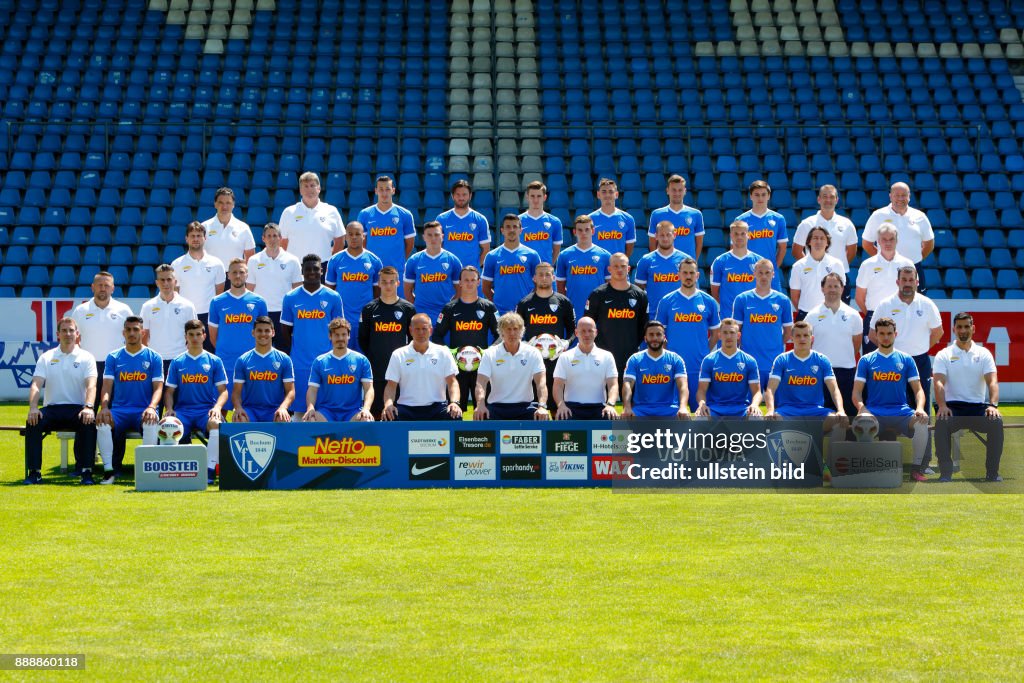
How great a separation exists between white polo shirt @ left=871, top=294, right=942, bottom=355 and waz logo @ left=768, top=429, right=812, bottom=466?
2790 millimetres

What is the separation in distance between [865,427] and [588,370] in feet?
8.72

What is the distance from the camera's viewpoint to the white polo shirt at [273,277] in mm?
13602

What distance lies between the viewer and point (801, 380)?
1191cm

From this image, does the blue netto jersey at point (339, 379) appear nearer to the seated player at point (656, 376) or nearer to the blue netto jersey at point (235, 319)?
the blue netto jersey at point (235, 319)

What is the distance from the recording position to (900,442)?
452 inches

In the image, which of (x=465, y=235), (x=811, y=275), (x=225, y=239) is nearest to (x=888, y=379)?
(x=811, y=275)

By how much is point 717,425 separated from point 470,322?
3409mm

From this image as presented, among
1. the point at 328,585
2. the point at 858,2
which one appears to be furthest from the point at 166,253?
the point at 858,2

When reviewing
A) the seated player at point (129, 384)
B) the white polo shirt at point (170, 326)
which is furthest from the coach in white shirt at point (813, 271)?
the seated player at point (129, 384)

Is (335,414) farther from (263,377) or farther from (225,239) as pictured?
(225,239)

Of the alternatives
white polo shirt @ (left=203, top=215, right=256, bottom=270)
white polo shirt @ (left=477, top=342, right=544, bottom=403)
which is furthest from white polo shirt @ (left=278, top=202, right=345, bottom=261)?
white polo shirt @ (left=477, top=342, right=544, bottom=403)

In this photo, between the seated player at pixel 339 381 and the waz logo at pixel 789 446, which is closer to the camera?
the waz logo at pixel 789 446

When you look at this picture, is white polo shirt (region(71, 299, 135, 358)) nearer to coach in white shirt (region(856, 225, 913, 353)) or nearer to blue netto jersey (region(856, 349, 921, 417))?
blue netto jersey (region(856, 349, 921, 417))

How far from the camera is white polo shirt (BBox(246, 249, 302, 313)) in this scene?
44.6 feet
